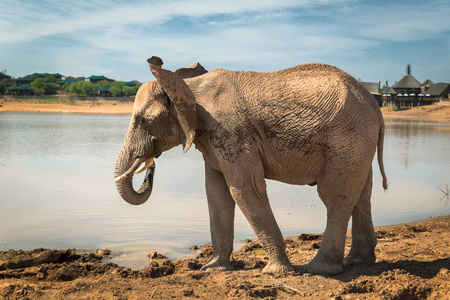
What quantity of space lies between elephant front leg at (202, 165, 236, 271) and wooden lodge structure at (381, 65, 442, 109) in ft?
264

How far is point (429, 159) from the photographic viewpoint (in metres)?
18.9

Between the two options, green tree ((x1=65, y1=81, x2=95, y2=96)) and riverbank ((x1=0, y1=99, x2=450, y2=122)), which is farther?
green tree ((x1=65, y1=81, x2=95, y2=96))

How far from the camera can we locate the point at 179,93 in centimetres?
522

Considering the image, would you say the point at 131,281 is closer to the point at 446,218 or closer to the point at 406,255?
the point at 406,255

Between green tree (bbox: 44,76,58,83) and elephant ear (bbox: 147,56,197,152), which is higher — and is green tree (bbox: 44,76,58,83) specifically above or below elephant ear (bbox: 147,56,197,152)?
above

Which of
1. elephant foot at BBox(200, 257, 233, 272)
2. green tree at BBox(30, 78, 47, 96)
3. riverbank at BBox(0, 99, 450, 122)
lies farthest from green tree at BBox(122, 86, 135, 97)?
elephant foot at BBox(200, 257, 233, 272)

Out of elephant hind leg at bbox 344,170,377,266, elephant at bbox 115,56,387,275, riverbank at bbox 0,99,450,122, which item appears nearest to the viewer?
elephant at bbox 115,56,387,275

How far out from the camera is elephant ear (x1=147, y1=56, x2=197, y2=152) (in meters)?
5.20

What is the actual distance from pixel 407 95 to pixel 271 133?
277 feet

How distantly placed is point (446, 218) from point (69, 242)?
628 cm

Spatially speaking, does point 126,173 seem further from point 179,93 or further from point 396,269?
point 396,269

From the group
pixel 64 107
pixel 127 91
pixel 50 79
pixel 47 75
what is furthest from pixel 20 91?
pixel 47 75

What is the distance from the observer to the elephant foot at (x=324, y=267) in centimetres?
534

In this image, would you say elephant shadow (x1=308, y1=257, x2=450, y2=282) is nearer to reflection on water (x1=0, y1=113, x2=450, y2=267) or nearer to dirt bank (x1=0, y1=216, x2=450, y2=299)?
dirt bank (x1=0, y1=216, x2=450, y2=299)
